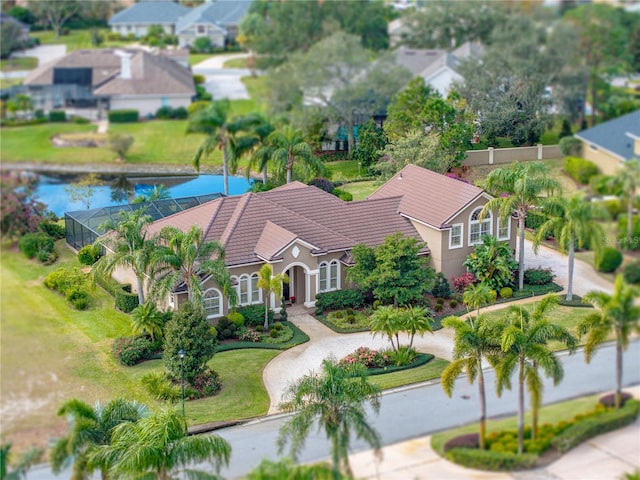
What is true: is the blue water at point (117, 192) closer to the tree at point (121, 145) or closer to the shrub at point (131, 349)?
the shrub at point (131, 349)

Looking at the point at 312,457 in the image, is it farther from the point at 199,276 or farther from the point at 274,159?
the point at 274,159

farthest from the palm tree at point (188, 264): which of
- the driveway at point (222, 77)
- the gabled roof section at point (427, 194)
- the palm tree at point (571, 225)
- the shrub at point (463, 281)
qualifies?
the driveway at point (222, 77)

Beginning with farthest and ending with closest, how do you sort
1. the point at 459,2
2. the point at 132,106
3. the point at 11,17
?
the point at 11,17 < the point at 459,2 < the point at 132,106

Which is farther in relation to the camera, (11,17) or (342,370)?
(11,17)

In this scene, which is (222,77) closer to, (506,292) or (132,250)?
(132,250)

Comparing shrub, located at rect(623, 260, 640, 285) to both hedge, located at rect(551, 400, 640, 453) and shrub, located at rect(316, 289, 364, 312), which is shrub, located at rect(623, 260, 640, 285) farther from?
shrub, located at rect(316, 289, 364, 312)

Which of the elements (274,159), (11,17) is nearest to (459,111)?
(274,159)

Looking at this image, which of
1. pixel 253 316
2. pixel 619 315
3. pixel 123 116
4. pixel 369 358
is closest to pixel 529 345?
pixel 619 315
